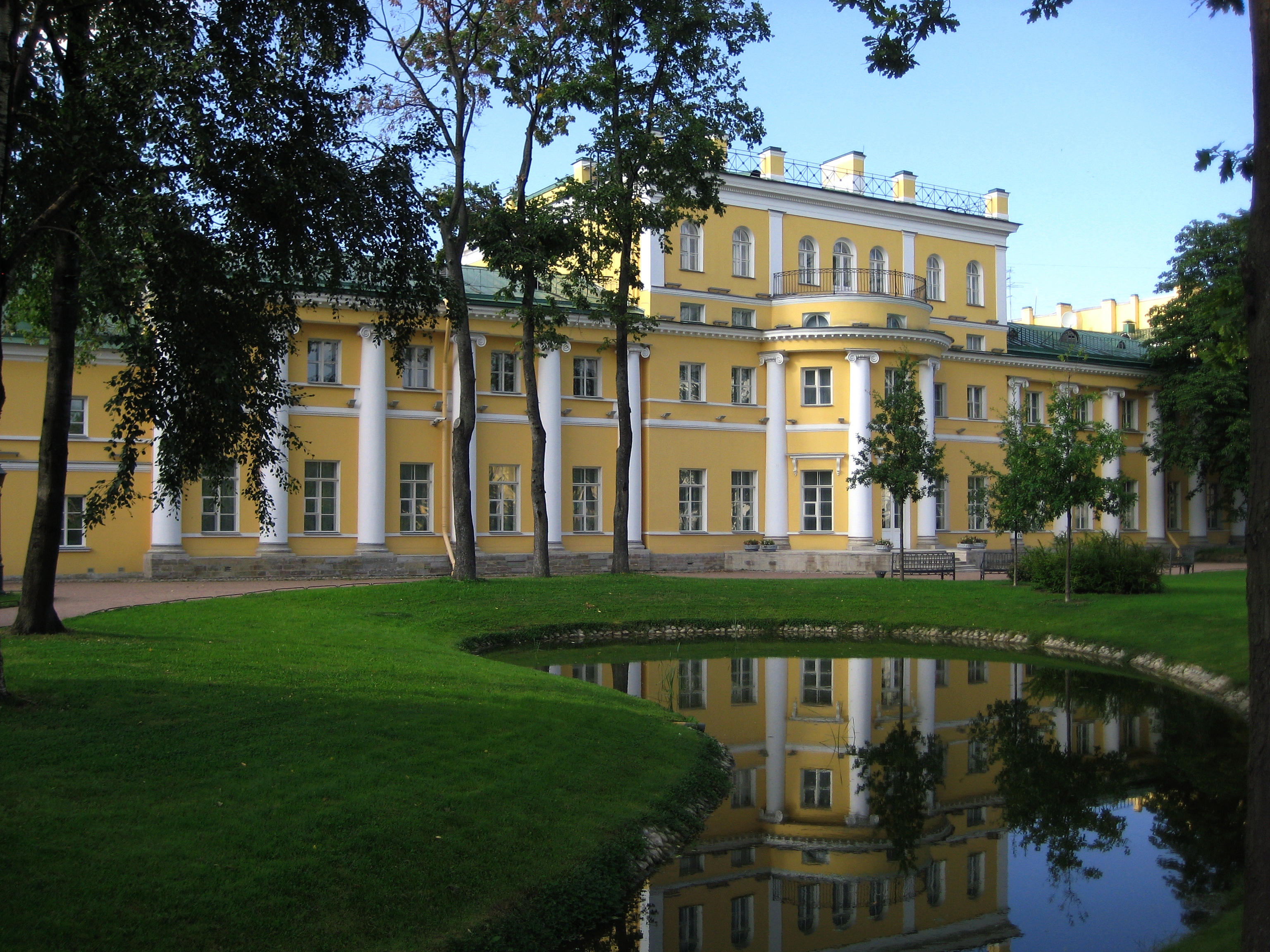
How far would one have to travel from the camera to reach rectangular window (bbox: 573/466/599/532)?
109 feet

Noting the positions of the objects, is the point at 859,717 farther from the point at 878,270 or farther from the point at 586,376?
the point at 878,270

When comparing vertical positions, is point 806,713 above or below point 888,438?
below

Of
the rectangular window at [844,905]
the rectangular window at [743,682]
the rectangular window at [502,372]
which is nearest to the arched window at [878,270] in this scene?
the rectangular window at [502,372]

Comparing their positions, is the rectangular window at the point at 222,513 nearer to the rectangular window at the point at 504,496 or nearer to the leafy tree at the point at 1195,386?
the rectangular window at the point at 504,496

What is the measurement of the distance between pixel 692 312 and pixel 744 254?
2.92 m

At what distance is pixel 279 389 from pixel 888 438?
2037cm

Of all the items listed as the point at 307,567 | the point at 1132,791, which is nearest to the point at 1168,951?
the point at 1132,791

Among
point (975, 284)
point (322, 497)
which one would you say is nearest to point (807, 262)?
point (975, 284)

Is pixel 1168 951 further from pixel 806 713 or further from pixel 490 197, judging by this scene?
pixel 490 197

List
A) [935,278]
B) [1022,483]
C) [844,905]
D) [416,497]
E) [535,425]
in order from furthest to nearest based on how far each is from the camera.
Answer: [935,278] < [416,497] < [535,425] < [1022,483] < [844,905]

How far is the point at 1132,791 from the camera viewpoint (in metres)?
10.9

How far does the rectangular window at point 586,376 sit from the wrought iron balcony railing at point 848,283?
22.2 ft

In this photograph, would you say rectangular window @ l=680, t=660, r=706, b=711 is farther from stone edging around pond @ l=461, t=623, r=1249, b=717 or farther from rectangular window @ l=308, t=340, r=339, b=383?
rectangular window @ l=308, t=340, r=339, b=383

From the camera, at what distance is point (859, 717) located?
Answer: 14250mm
